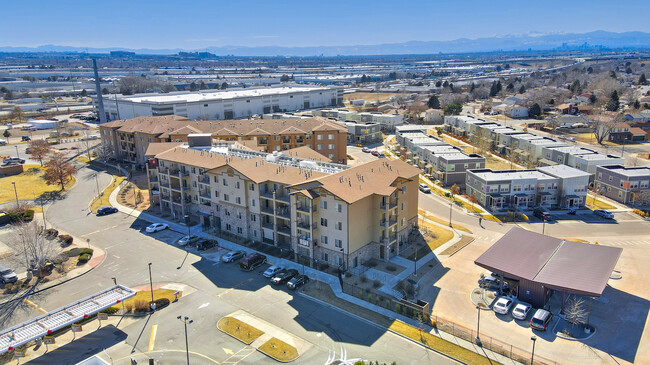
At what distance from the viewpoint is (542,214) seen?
69.4m

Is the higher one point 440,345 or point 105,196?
point 105,196

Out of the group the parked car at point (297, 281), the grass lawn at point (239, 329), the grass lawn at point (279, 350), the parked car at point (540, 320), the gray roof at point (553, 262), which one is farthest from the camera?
the parked car at point (297, 281)

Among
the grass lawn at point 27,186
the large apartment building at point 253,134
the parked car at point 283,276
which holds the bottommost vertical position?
the parked car at point 283,276

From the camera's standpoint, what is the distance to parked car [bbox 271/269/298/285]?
4981cm

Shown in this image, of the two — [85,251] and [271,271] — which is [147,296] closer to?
[271,271]

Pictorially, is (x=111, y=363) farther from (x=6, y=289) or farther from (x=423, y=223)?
(x=423, y=223)

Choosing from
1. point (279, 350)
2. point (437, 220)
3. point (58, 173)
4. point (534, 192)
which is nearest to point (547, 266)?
point (437, 220)

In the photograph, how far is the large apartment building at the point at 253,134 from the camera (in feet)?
313

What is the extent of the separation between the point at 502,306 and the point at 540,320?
3.74 meters

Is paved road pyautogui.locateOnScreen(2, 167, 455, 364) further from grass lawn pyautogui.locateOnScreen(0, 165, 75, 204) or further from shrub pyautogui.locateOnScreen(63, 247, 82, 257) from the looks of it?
grass lawn pyautogui.locateOnScreen(0, 165, 75, 204)

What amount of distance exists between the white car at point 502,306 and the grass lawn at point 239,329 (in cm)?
2255

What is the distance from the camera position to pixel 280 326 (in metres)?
42.3

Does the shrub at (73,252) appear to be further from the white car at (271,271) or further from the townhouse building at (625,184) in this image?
the townhouse building at (625,184)

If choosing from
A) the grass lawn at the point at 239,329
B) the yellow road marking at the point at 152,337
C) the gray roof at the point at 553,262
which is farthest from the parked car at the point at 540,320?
the yellow road marking at the point at 152,337
